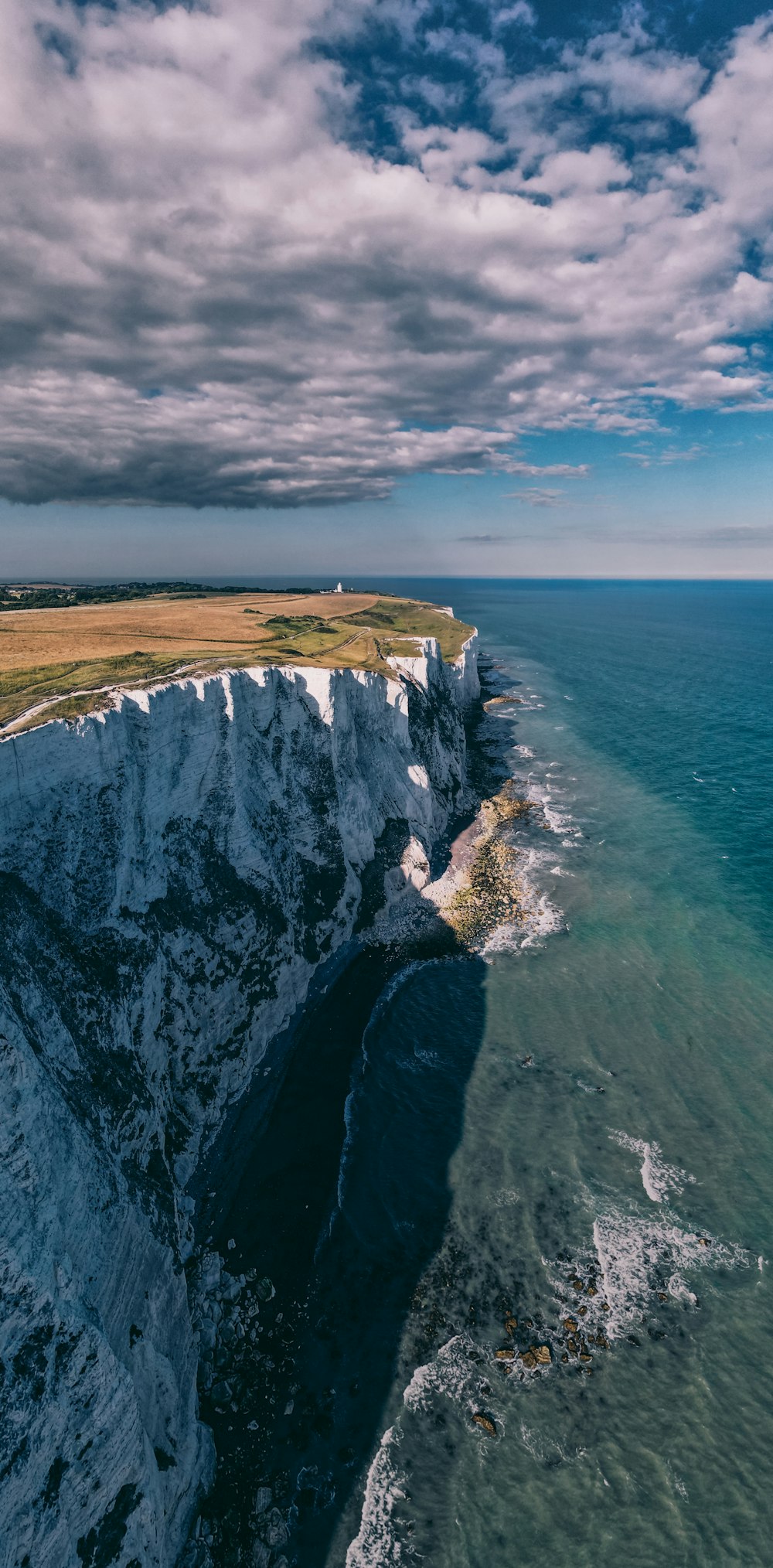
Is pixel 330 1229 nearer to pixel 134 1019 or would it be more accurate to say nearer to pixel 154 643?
pixel 134 1019

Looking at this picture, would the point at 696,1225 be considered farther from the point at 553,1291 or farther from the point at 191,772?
the point at 191,772

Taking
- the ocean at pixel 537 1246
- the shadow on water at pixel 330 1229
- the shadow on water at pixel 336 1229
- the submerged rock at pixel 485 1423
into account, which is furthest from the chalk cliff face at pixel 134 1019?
the submerged rock at pixel 485 1423

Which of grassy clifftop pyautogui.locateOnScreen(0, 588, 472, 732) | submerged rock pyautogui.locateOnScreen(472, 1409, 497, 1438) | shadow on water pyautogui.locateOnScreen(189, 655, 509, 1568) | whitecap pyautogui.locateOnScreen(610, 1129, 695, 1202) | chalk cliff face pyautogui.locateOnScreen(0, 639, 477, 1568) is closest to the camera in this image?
chalk cliff face pyautogui.locateOnScreen(0, 639, 477, 1568)

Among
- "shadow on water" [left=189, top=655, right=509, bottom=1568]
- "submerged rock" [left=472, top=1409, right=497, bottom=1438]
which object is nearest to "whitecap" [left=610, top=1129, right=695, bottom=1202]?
"shadow on water" [left=189, top=655, right=509, bottom=1568]

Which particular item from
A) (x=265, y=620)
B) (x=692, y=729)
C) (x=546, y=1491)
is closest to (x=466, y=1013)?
(x=546, y=1491)

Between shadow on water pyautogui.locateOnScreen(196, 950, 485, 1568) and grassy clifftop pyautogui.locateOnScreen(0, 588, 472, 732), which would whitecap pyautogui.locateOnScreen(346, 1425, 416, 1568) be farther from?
grassy clifftop pyautogui.locateOnScreen(0, 588, 472, 732)

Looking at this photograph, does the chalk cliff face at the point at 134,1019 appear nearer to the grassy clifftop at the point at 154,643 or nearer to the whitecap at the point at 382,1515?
the grassy clifftop at the point at 154,643
